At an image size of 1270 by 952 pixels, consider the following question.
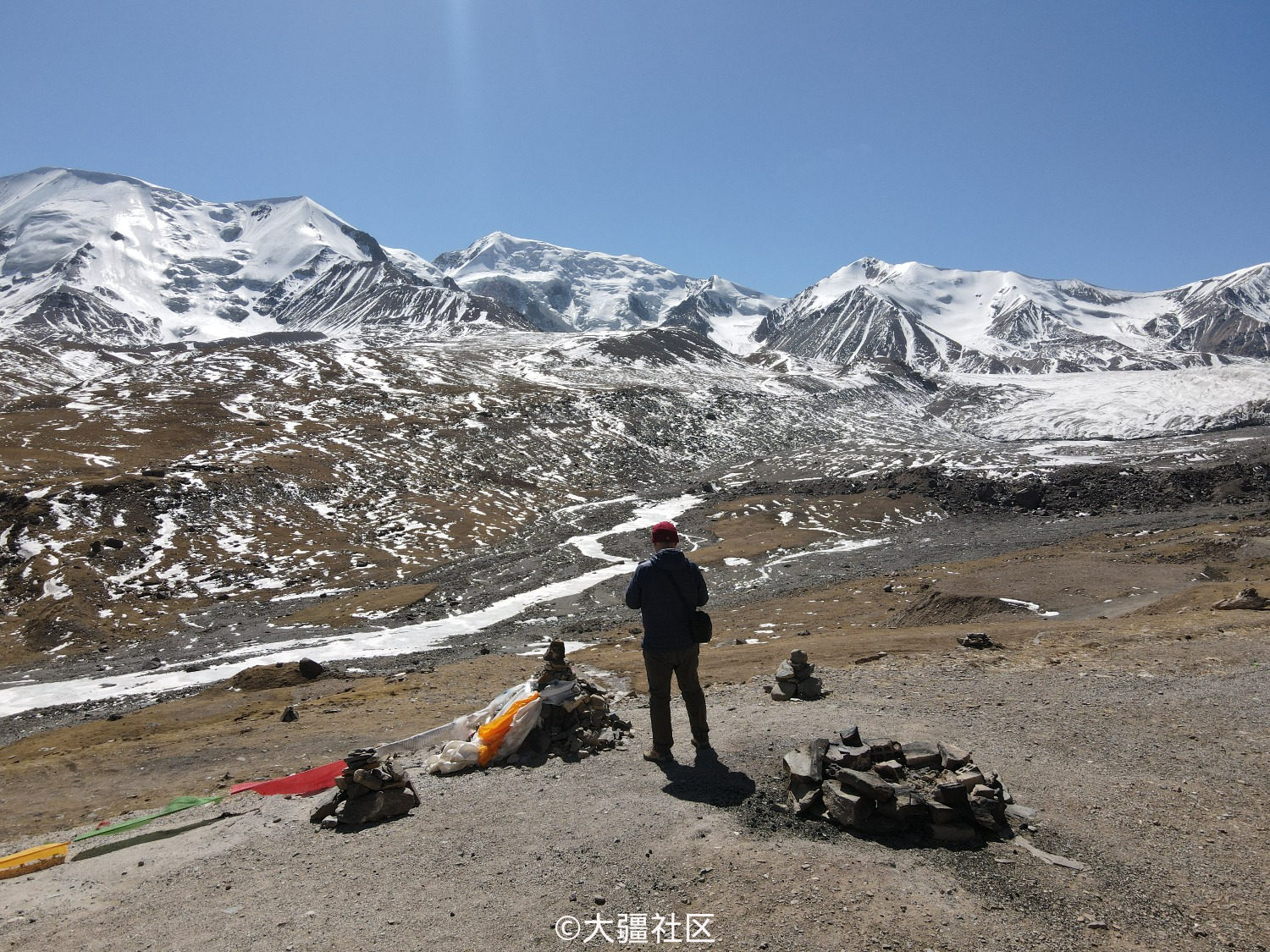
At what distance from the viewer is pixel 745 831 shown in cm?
766

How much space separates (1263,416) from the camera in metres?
107

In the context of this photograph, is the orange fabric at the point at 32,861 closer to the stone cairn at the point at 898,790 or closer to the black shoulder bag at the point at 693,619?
the black shoulder bag at the point at 693,619

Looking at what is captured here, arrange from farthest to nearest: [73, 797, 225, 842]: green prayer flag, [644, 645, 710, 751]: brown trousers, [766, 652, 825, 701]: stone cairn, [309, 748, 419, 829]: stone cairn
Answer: [766, 652, 825, 701]: stone cairn < [73, 797, 225, 842]: green prayer flag < [644, 645, 710, 751]: brown trousers < [309, 748, 419, 829]: stone cairn

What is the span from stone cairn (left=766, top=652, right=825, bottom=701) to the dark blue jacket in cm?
462

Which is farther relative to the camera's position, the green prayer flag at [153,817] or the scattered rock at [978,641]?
the scattered rock at [978,641]

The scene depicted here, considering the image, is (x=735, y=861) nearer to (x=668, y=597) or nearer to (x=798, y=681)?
(x=668, y=597)

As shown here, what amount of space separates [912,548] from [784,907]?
46.6 metres

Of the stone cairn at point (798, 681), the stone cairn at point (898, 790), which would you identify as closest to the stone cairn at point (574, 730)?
the stone cairn at point (798, 681)

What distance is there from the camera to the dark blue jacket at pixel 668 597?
9586 millimetres

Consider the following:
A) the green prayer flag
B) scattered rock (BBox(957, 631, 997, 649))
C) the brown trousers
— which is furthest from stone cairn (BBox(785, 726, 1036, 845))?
scattered rock (BBox(957, 631, 997, 649))

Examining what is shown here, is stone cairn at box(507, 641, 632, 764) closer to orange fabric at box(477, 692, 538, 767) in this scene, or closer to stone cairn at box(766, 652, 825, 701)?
orange fabric at box(477, 692, 538, 767)

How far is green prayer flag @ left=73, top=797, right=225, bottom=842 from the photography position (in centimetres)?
1094

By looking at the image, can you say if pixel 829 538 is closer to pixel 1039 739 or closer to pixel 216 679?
pixel 216 679

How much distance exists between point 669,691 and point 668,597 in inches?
56.7
